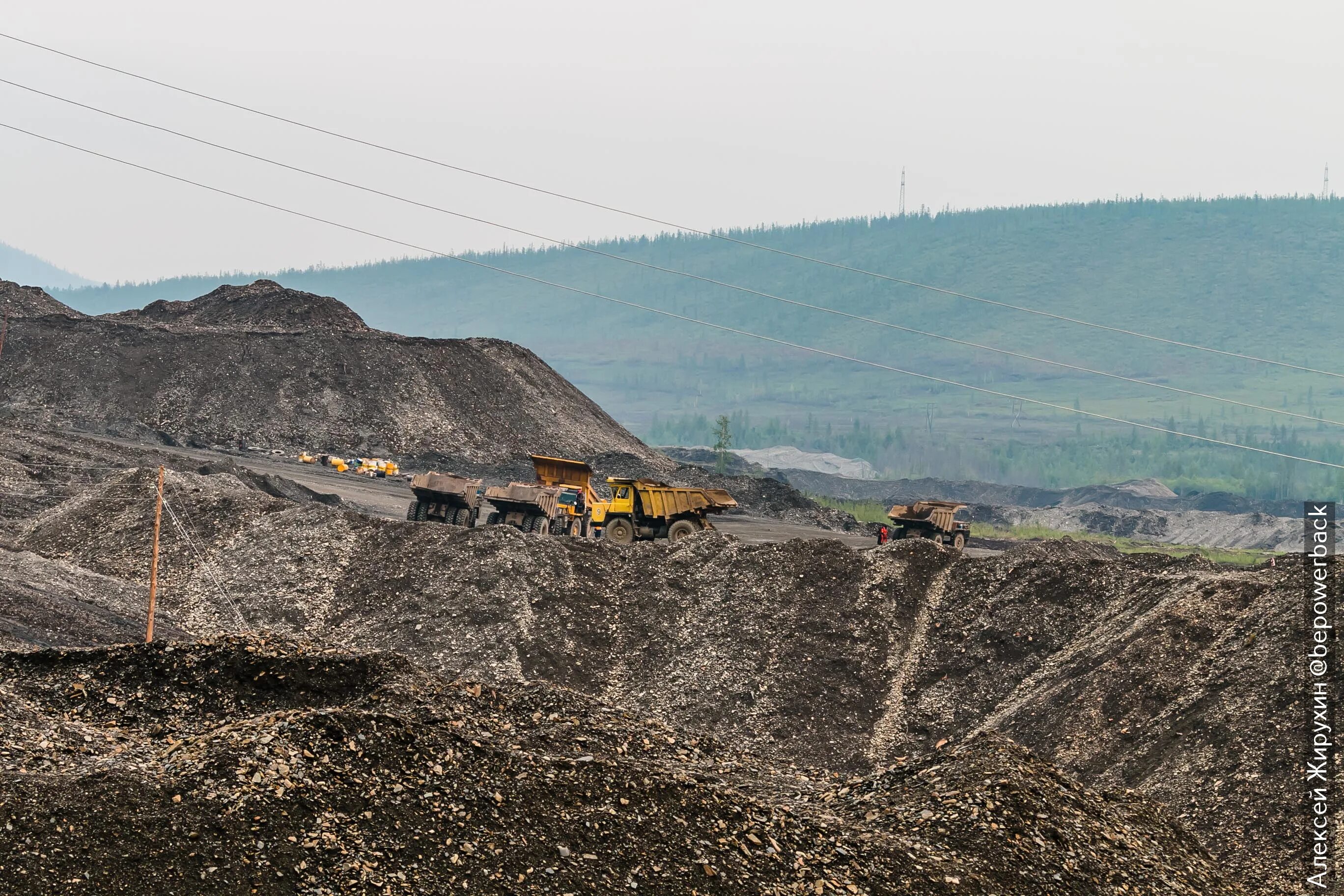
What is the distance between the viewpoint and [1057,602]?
91.6 ft

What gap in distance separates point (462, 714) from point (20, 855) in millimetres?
4690

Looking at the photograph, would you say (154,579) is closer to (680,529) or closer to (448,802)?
(448,802)

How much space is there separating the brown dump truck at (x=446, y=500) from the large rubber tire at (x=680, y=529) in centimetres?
612

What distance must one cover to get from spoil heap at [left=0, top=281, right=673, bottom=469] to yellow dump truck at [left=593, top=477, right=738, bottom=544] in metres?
26.4

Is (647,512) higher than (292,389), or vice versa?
(292,389)

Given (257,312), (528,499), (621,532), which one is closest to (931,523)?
(621,532)

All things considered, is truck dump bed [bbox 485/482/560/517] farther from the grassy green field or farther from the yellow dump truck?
the grassy green field

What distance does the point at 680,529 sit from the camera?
41.8 meters

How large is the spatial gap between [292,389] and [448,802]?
63032 millimetres

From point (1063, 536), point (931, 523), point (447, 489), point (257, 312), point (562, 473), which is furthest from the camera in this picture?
point (257, 312)

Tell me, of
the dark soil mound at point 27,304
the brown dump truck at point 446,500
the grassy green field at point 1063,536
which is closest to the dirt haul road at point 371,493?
the brown dump truck at point 446,500

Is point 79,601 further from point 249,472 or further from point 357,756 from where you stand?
point 249,472

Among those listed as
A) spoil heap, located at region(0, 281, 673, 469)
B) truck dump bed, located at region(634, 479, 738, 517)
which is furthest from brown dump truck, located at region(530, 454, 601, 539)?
spoil heap, located at region(0, 281, 673, 469)

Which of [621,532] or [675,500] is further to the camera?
A: [675,500]
